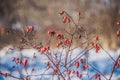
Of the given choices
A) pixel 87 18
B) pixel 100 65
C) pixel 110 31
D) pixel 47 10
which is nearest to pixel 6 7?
pixel 47 10

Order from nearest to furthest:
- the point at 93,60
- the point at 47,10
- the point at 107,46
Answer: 1. the point at 93,60
2. the point at 107,46
3. the point at 47,10

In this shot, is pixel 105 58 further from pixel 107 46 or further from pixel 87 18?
pixel 87 18

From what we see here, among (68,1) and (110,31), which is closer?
(110,31)

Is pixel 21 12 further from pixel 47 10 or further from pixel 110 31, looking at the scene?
pixel 110 31

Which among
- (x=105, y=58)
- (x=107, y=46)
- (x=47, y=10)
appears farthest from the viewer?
(x=47, y=10)

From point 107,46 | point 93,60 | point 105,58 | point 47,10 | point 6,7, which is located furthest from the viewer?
point 47,10

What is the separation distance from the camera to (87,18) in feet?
33.1

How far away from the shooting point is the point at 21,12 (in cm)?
959

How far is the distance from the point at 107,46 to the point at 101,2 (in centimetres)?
171

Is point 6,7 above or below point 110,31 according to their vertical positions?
above

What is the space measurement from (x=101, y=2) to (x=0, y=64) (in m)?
4.05

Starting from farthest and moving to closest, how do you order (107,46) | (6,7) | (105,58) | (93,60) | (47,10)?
(47,10), (6,7), (107,46), (105,58), (93,60)

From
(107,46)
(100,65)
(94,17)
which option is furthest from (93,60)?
(94,17)

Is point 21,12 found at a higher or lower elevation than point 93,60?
higher
